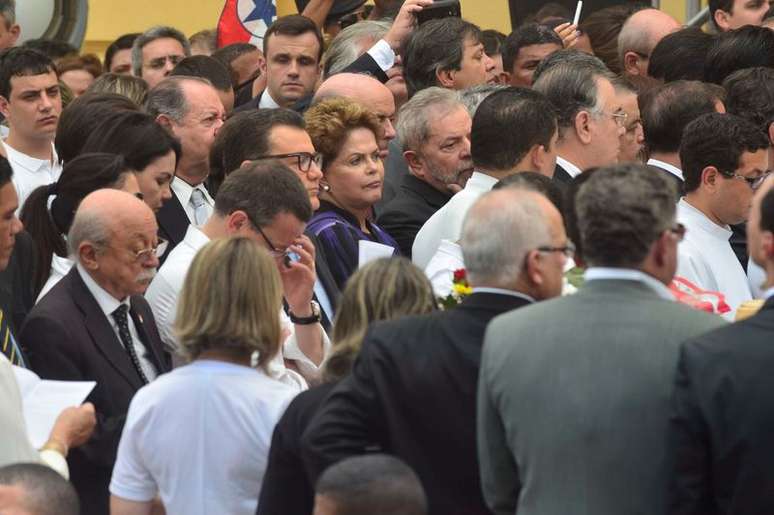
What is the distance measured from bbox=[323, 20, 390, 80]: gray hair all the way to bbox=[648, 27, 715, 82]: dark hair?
150cm

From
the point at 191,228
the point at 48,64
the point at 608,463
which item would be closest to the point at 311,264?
the point at 191,228

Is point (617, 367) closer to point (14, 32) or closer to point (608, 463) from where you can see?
point (608, 463)

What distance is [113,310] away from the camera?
242 inches

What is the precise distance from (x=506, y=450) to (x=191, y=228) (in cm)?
227

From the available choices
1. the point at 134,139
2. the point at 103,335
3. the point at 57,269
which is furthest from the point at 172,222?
the point at 103,335

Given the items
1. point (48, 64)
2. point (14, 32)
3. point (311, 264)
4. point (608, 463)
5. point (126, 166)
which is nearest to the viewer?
point (608, 463)

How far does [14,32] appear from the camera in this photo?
1106 centimetres

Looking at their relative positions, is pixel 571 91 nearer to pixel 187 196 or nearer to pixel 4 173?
pixel 187 196

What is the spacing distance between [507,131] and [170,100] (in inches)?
74.2

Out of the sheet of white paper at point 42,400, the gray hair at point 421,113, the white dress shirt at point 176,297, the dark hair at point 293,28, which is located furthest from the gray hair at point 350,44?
the sheet of white paper at point 42,400

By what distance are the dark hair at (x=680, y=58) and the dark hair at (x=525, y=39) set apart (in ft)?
2.07

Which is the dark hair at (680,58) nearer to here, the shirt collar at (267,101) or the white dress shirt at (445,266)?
the shirt collar at (267,101)

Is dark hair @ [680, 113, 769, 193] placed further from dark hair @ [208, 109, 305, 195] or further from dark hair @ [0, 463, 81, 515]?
dark hair @ [0, 463, 81, 515]

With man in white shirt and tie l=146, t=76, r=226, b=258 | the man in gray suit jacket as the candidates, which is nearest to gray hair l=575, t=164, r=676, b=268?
the man in gray suit jacket
